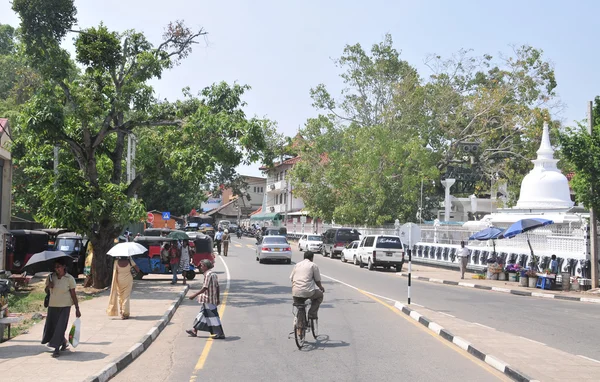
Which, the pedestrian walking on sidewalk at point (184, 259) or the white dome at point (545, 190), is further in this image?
the white dome at point (545, 190)

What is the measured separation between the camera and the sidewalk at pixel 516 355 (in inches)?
337

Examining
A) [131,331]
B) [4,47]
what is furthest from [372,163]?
[4,47]

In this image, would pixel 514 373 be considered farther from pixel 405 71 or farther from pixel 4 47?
pixel 4 47

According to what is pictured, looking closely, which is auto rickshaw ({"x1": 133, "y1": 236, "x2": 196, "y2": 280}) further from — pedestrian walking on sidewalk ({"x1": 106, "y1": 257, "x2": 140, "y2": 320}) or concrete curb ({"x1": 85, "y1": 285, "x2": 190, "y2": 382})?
pedestrian walking on sidewalk ({"x1": 106, "y1": 257, "x2": 140, "y2": 320})

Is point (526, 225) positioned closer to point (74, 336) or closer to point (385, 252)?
point (385, 252)

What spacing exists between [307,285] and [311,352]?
3.79 ft

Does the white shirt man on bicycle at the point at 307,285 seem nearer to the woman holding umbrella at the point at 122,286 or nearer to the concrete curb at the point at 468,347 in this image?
the concrete curb at the point at 468,347

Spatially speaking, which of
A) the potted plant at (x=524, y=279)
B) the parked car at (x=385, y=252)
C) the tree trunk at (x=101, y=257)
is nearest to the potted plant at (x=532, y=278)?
the potted plant at (x=524, y=279)

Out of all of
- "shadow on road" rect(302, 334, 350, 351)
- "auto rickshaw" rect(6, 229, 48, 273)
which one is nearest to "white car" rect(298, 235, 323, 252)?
"auto rickshaw" rect(6, 229, 48, 273)

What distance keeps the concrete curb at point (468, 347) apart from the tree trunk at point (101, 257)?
33.1 ft

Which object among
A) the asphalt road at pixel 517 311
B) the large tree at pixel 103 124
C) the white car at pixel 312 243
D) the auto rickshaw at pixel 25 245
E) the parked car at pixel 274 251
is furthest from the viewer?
the white car at pixel 312 243

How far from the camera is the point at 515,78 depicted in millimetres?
49812

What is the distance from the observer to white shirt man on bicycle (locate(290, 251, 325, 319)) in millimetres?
10742

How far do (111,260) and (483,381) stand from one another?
604 inches
